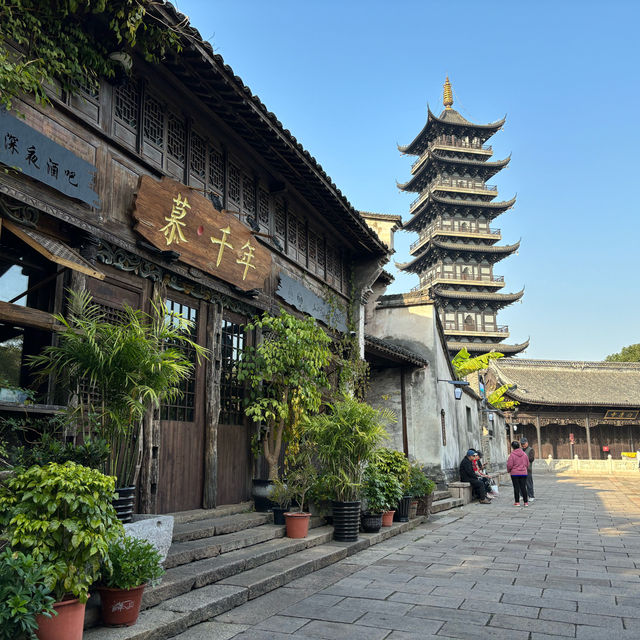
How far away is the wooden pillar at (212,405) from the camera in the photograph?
697 centimetres

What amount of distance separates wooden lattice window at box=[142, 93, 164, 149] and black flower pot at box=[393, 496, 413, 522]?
6391mm

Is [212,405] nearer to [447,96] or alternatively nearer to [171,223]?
[171,223]

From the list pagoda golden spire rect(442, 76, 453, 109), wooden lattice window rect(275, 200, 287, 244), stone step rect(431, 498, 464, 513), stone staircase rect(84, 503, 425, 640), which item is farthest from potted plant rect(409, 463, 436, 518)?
pagoda golden spire rect(442, 76, 453, 109)

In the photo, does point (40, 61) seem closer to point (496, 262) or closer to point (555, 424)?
point (555, 424)

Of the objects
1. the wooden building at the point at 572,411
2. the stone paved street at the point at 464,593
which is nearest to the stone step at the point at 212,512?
A: the stone paved street at the point at 464,593

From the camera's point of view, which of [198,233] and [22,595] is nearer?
[22,595]

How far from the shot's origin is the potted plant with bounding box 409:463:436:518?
10117mm

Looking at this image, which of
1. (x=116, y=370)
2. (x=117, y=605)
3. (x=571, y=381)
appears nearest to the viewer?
(x=117, y=605)

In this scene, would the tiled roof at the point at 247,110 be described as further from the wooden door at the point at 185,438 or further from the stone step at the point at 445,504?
the stone step at the point at 445,504

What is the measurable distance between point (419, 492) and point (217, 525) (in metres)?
4.87

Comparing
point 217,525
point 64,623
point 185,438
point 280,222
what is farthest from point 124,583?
point 280,222

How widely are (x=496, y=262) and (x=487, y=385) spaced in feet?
44.4

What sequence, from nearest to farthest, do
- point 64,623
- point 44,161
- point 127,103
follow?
point 64,623
point 44,161
point 127,103

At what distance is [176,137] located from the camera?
7.03 metres
